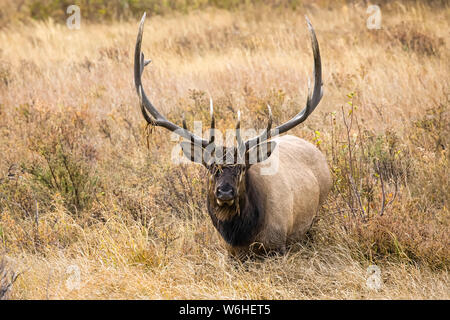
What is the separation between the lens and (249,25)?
13242 millimetres

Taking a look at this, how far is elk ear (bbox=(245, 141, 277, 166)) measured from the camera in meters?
4.37

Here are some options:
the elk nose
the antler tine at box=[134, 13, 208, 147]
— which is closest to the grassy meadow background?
the antler tine at box=[134, 13, 208, 147]

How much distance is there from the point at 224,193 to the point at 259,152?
1.90ft

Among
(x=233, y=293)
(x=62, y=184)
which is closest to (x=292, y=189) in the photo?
(x=233, y=293)

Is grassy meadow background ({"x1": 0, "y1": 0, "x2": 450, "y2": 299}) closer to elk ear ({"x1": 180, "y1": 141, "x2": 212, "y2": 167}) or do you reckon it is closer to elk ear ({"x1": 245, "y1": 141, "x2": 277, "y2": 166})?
elk ear ({"x1": 180, "y1": 141, "x2": 212, "y2": 167})

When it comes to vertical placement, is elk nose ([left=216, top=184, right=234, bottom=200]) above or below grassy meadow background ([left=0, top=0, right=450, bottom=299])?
above

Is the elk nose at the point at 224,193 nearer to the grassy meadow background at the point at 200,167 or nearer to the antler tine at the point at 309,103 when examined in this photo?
the antler tine at the point at 309,103

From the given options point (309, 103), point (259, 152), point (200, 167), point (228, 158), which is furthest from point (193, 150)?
point (200, 167)

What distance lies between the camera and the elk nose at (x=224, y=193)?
4.00 metres

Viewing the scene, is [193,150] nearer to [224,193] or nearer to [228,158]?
[228,158]

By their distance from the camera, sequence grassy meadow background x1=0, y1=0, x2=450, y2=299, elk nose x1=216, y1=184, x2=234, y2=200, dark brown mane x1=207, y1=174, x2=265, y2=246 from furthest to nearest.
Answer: dark brown mane x1=207, y1=174, x2=265, y2=246, grassy meadow background x1=0, y1=0, x2=450, y2=299, elk nose x1=216, y1=184, x2=234, y2=200

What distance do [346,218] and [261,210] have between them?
920 mm

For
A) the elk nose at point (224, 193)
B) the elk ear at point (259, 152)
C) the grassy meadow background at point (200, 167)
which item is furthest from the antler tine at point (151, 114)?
the elk nose at point (224, 193)

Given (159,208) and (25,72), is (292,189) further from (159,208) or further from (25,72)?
(25,72)
